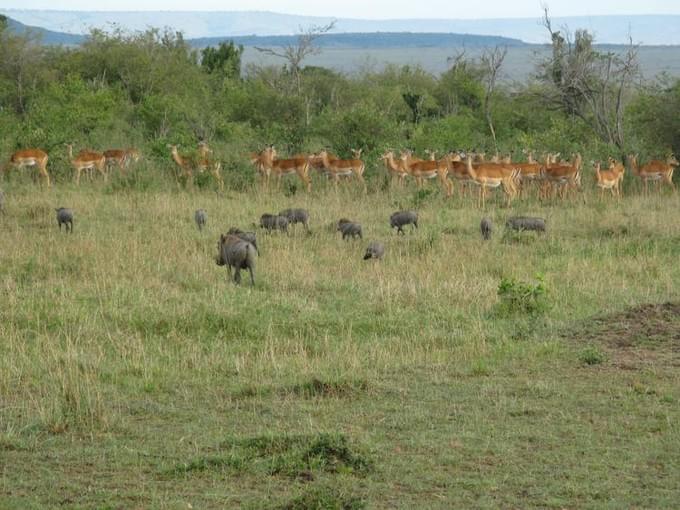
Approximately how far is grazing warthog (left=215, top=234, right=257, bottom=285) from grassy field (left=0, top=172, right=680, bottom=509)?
204mm

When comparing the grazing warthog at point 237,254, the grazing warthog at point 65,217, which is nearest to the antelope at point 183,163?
the grazing warthog at point 65,217

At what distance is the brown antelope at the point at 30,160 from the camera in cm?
2023

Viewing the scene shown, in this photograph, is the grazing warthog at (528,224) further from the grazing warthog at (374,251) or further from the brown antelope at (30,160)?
the brown antelope at (30,160)

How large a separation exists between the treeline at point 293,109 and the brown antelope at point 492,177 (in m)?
2.95

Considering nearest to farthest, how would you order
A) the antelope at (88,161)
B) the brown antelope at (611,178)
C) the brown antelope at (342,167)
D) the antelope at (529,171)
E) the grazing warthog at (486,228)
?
the grazing warthog at (486,228), the brown antelope at (611,178), the antelope at (529,171), the antelope at (88,161), the brown antelope at (342,167)

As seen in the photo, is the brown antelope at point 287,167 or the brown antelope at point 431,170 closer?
the brown antelope at point 431,170

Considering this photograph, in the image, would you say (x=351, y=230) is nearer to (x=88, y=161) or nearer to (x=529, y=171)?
(x=529, y=171)

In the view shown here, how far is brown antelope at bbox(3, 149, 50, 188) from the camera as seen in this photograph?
20234 mm

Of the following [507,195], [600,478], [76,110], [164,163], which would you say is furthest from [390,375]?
[76,110]

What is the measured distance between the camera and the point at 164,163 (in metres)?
21.3

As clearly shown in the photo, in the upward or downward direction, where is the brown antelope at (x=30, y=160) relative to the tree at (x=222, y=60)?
downward

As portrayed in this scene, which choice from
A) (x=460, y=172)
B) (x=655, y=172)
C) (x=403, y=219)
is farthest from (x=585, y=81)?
(x=403, y=219)

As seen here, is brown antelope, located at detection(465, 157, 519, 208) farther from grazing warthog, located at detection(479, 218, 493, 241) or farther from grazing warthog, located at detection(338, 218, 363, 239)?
grazing warthog, located at detection(338, 218, 363, 239)

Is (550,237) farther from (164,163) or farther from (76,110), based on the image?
(76,110)
